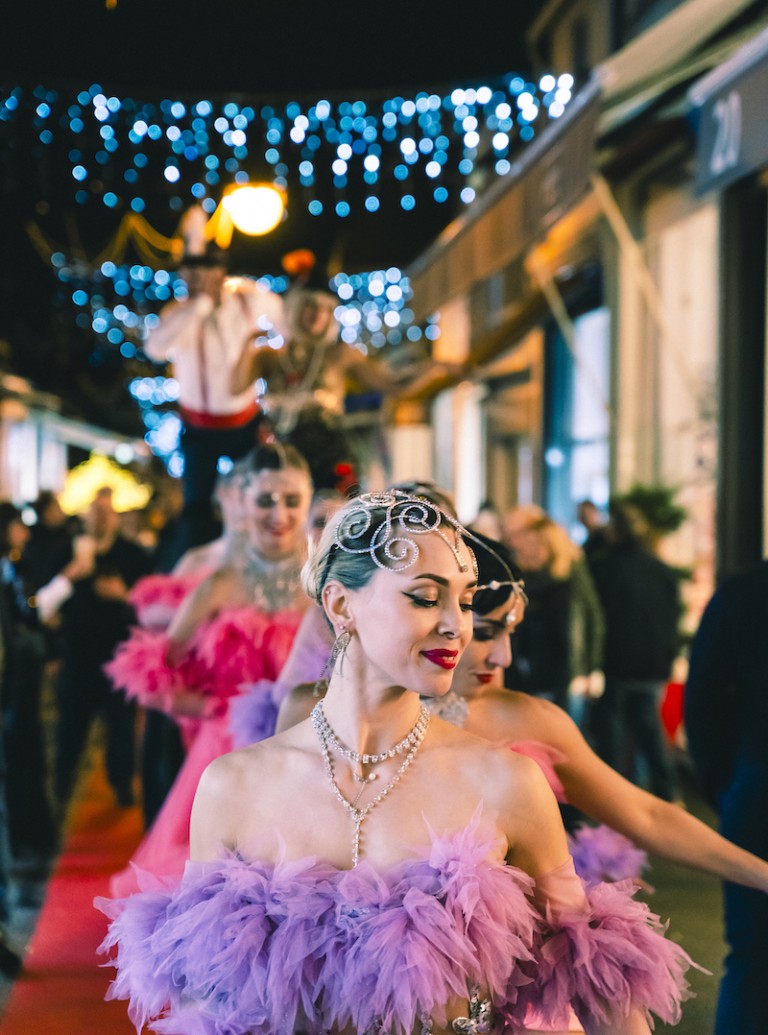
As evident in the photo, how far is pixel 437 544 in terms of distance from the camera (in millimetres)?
2178

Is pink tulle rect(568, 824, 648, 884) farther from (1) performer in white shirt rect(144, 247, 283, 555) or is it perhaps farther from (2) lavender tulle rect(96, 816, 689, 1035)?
(1) performer in white shirt rect(144, 247, 283, 555)

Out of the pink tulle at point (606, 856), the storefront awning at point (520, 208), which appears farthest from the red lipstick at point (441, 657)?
the storefront awning at point (520, 208)

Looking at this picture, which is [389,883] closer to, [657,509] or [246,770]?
[246,770]

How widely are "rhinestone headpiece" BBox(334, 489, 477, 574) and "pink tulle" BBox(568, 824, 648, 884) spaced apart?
1.22m

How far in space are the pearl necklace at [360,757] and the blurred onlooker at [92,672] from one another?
5.49 m

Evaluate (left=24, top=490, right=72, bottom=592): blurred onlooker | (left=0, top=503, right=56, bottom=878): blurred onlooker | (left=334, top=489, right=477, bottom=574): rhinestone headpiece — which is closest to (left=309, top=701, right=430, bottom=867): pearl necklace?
(left=334, top=489, right=477, bottom=574): rhinestone headpiece

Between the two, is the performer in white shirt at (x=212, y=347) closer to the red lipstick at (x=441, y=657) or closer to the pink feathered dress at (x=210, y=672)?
the pink feathered dress at (x=210, y=672)

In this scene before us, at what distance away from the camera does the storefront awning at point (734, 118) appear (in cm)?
528

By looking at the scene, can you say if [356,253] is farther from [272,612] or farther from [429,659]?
[429,659]

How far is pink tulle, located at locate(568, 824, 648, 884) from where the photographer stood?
3096 mm

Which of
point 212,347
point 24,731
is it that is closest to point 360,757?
point 212,347

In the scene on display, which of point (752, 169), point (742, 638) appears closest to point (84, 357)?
point (752, 169)

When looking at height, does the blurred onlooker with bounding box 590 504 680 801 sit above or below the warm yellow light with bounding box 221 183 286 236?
below

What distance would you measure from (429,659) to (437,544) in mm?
200
